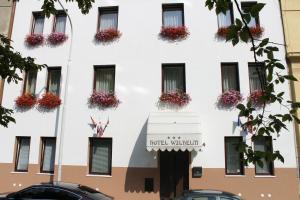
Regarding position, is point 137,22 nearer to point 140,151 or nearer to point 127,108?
point 127,108

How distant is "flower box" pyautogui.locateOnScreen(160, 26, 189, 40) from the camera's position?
16.9 metres

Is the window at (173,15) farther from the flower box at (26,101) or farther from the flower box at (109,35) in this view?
the flower box at (26,101)

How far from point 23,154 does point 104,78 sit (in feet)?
18.5

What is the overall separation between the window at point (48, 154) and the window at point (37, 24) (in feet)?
20.2

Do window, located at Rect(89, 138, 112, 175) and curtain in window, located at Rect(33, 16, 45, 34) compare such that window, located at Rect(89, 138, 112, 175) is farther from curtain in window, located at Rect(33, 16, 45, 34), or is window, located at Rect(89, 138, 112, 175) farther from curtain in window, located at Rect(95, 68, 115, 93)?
curtain in window, located at Rect(33, 16, 45, 34)

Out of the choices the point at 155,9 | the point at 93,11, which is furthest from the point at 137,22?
the point at 93,11

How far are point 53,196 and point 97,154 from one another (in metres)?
5.87

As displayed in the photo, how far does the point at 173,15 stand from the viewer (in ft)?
58.1

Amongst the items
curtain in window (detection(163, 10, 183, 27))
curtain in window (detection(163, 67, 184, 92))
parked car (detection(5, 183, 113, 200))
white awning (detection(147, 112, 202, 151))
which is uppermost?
curtain in window (detection(163, 10, 183, 27))

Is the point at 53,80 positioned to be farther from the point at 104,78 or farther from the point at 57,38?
the point at 104,78

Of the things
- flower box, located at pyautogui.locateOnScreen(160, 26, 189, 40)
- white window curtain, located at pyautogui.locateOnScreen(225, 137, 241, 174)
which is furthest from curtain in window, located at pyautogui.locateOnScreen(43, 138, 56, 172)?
white window curtain, located at pyautogui.locateOnScreen(225, 137, 241, 174)

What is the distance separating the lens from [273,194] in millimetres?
14664

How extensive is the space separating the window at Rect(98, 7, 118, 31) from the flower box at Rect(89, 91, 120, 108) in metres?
3.76

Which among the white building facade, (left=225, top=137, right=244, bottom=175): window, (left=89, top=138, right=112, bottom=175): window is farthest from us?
(left=89, top=138, right=112, bottom=175): window
